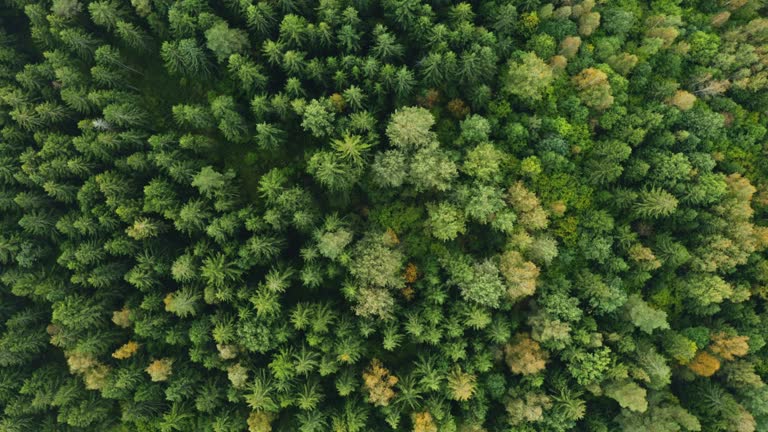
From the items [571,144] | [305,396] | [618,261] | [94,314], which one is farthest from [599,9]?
[94,314]

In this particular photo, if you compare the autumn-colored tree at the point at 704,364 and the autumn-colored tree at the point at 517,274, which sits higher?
the autumn-colored tree at the point at 517,274

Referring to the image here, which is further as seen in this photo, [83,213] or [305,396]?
[83,213]

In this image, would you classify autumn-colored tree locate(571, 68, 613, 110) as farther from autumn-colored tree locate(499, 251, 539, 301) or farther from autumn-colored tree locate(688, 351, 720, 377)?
autumn-colored tree locate(688, 351, 720, 377)

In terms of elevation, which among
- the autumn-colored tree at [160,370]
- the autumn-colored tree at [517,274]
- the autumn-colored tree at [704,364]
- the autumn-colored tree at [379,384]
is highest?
the autumn-colored tree at [517,274]

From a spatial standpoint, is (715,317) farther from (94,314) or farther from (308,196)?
(94,314)

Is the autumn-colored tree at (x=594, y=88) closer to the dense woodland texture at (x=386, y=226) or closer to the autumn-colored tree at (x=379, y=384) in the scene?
the dense woodland texture at (x=386, y=226)

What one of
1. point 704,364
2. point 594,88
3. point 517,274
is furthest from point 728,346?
point 594,88

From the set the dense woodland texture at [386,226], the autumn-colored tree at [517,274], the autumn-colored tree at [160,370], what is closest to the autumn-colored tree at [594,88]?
the dense woodland texture at [386,226]

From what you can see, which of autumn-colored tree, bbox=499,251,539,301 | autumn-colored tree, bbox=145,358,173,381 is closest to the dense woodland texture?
autumn-colored tree, bbox=499,251,539,301
